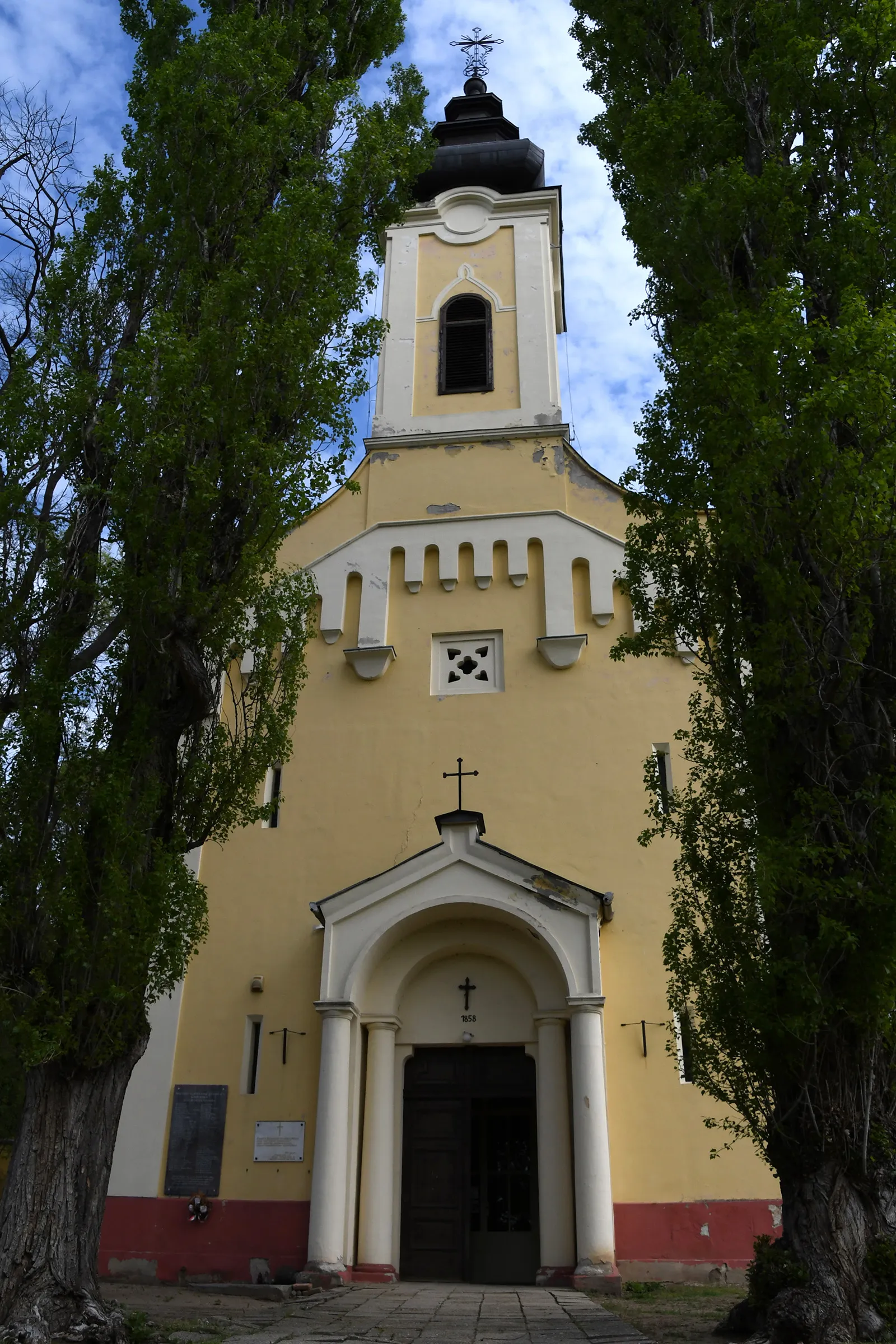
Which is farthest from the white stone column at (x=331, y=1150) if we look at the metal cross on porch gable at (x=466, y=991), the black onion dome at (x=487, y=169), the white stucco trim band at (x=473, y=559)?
the black onion dome at (x=487, y=169)

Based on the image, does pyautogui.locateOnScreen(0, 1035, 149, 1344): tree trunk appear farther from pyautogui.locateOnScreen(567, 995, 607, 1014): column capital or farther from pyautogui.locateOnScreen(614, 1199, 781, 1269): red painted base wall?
pyautogui.locateOnScreen(614, 1199, 781, 1269): red painted base wall

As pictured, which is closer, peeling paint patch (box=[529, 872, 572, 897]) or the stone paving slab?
the stone paving slab

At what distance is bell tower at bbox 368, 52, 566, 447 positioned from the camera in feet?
51.2

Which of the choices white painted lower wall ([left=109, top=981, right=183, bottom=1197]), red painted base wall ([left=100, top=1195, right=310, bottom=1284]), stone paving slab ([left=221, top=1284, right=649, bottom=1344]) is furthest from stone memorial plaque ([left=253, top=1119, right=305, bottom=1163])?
stone paving slab ([left=221, top=1284, right=649, bottom=1344])

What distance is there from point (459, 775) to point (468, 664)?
1.74 meters

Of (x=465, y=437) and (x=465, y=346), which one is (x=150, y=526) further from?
(x=465, y=346)

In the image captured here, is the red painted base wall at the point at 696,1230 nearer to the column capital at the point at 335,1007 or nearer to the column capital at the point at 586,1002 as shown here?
the column capital at the point at 586,1002

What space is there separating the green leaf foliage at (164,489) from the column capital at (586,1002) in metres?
4.04

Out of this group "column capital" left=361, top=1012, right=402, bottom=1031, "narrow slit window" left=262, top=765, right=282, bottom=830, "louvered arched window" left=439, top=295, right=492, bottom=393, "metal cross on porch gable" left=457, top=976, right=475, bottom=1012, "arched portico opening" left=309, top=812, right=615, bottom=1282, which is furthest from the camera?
"louvered arched window" left=439, top=295, right=492, bottom=393

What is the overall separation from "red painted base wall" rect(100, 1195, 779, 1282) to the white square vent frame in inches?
224

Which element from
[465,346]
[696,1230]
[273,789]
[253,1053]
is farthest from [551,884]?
[465,346]

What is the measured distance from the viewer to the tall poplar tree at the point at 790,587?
19.8ft

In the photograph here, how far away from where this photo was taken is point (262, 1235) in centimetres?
1106

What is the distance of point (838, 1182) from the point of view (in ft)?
19.5
